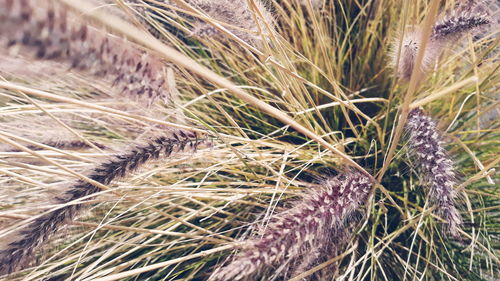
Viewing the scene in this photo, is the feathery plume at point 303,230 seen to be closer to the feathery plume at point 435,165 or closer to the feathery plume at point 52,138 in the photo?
the feathery plume at point 435,165

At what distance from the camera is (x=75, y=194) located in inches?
37.4

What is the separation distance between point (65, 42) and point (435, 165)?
2.85 feet

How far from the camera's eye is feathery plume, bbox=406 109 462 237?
0.91 metres

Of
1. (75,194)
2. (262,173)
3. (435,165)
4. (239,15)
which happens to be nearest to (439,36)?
(435,165)

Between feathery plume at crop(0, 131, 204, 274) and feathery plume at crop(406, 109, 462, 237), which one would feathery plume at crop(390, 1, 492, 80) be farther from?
feathery plume at crop(0, 131, 204, 274)

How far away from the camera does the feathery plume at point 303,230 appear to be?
2.43ft

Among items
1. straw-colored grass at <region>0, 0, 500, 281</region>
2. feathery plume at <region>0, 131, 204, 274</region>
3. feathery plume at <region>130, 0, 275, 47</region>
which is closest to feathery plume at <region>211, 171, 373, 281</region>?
straw-colored grass at <region>0, 0, 500, 281</region>

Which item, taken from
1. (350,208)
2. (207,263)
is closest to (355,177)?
(350,208)

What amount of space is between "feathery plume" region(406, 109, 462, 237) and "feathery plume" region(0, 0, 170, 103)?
72 centimetres

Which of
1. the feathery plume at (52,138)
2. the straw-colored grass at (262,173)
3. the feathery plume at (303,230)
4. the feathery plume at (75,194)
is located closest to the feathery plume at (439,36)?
the straw-colored grass at (262,173)

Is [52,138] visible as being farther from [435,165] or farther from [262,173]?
[435,165]

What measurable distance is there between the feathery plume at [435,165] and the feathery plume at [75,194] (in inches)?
22.9

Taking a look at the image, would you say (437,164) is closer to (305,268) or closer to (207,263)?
(305,268)

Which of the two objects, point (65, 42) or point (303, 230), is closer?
point (65, 42)
